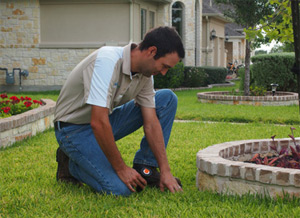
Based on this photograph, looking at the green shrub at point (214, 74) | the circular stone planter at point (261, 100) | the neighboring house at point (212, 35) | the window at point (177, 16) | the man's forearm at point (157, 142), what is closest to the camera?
the man's forearm at point (157, 142)

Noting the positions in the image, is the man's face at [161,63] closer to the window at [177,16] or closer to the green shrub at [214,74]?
the green shrub at [214,74]

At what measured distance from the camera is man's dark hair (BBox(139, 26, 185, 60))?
3.32 metres

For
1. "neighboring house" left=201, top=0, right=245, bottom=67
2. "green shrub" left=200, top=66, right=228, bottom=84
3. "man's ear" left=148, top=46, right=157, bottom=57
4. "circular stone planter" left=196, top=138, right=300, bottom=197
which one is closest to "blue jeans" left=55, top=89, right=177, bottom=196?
"circular stone planter" left=196, top=138, right=300, bottom=197

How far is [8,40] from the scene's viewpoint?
16266 millimetres

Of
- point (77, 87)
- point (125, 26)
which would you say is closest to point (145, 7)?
point (125, 26)

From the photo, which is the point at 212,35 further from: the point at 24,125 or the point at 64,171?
the point at 64,171

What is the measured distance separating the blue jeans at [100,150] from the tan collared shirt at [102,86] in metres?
0.12

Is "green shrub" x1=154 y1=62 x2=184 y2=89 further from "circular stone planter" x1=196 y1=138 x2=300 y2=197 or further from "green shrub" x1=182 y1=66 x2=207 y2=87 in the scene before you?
"circular stone planter" x1=196 y1=138 x2=300 y2=197

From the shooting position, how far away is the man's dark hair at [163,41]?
3.32m

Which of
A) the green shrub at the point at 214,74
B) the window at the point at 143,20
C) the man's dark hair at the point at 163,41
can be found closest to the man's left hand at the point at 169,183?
the man's dark hair at the point at 163,41

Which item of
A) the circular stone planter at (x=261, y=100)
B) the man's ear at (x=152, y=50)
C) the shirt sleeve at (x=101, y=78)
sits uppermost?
the man's ear at (x=152, y=50)

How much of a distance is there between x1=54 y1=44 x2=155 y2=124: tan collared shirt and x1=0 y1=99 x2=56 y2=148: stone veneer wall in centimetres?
233

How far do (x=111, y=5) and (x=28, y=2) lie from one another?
9.33 ft

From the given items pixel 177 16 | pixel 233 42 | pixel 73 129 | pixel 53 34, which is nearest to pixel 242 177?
pixel 73 129
